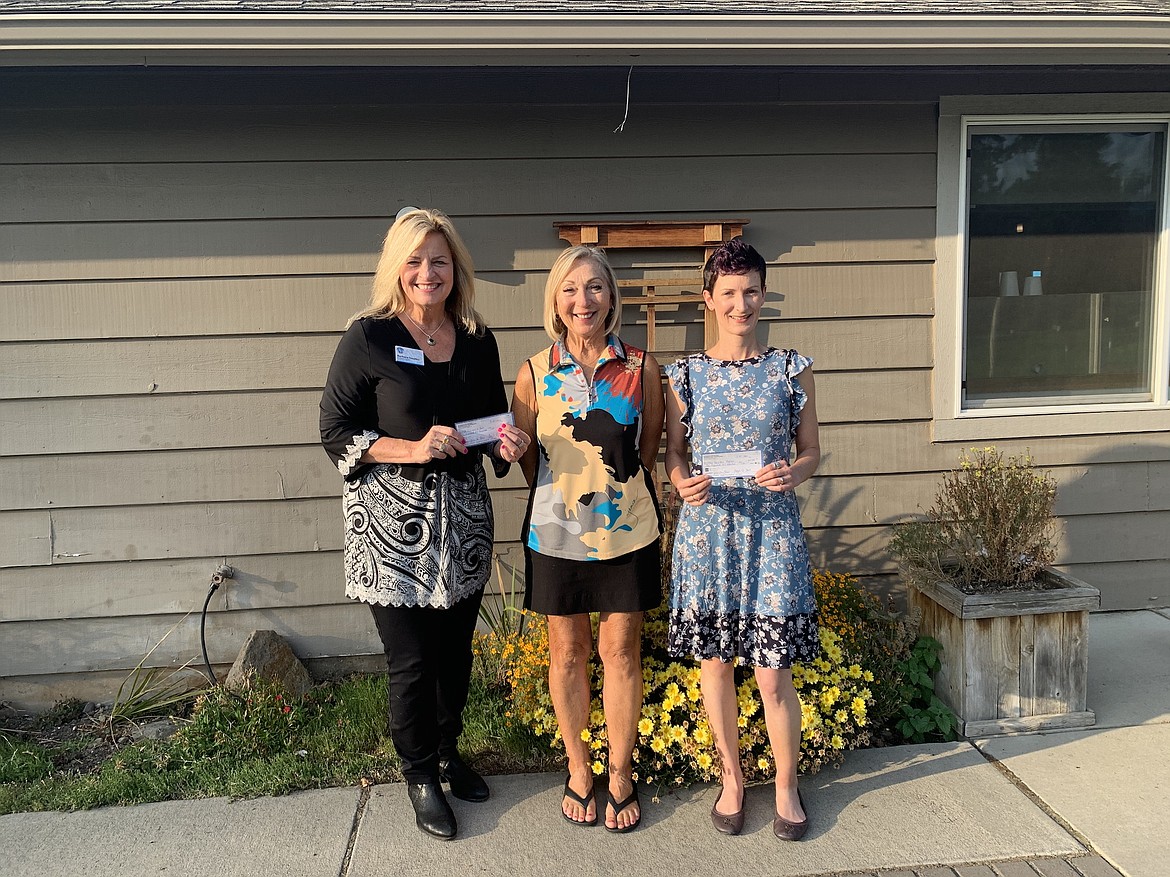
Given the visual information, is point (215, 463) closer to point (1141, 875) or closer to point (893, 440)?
point (893, 440)

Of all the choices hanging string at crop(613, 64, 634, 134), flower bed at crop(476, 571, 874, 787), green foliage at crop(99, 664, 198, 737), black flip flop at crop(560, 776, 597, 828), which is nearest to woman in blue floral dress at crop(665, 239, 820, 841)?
flower bed at crop(476, 571, 874, 787)

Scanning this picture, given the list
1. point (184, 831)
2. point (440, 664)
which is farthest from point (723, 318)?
point (184, 831)

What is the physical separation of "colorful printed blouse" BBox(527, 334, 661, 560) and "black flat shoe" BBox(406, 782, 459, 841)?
829mm

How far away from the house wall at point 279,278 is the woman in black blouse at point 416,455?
1056mm

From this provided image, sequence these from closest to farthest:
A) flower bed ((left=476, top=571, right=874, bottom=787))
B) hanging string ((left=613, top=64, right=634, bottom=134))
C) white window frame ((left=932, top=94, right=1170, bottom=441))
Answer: flower bed ((left=476, top=571, right=874, bottom=787)) → hanging string ((left=613, top=64, right=634, bottom=134)) → white window frame ((left=932, top=94, right=1170, bottom=441))

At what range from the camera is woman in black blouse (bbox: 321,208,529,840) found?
229 centimetres

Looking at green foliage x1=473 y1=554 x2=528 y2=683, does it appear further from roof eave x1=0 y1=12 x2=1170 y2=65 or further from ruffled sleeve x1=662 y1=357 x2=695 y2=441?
roof eave x1=0 y1=12 x2=1170 y2=65

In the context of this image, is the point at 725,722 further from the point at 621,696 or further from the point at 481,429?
the point at 481,429

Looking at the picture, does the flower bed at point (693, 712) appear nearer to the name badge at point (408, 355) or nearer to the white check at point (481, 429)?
the white check at point (481, 429)

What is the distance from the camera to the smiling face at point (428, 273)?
7.48 feet

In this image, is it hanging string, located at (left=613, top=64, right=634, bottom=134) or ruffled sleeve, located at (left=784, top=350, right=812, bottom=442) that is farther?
hanging string, located at (left=613, top=64, right=634, bottom=134)

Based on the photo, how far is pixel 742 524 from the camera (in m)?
2.30

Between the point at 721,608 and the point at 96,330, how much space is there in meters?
2.71

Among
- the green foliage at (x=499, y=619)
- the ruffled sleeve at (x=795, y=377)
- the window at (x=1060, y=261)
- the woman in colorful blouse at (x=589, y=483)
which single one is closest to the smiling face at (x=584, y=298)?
the woman in colorful blouse at (x=589, y=483)
